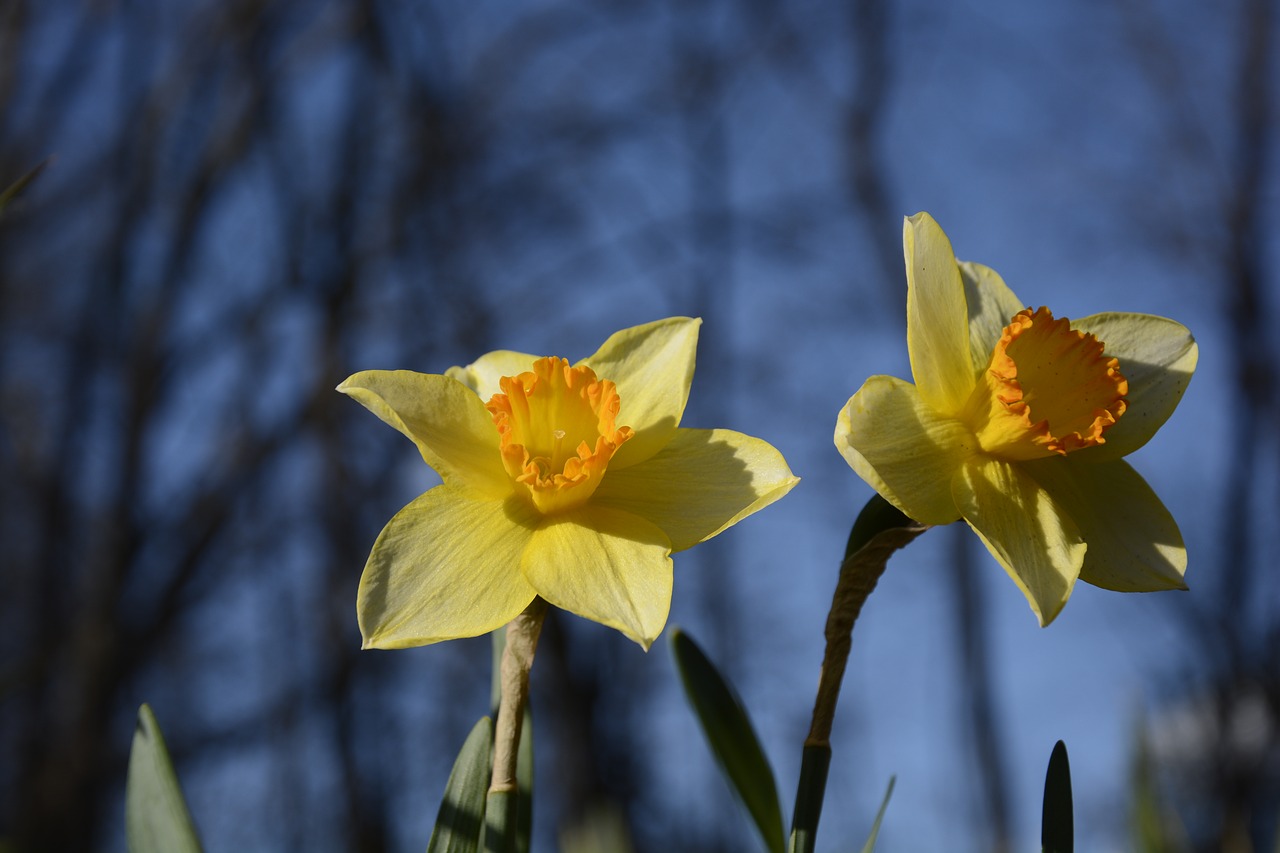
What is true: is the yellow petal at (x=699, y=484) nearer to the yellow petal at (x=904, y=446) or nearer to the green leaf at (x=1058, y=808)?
the yellow petal at (x=904, y=446)

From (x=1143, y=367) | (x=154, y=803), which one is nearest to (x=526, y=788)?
(x=154, y=803)

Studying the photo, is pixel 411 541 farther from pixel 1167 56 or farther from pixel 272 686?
pixel 1167 56

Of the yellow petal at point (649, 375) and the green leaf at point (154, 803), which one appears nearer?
the green leaf at point (154, 803)

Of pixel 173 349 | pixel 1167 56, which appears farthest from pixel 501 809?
pixel 1167 56

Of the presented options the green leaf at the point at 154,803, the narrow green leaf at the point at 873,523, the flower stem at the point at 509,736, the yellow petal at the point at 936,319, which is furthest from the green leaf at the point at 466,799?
the yellow petal at the point at 936,319

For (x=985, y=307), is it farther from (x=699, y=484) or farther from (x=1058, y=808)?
(x=1058, y=808)
